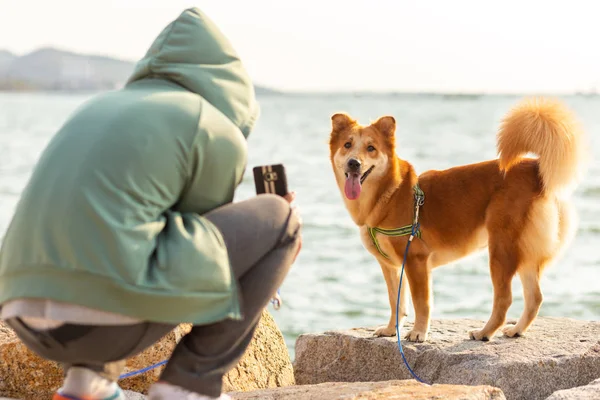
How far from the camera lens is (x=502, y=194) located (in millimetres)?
4523

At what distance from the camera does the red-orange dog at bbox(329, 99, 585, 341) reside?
4445mm

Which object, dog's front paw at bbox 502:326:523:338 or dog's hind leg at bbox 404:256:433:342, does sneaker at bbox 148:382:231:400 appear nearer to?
dog's hind leg at bbox 404:256:433:342

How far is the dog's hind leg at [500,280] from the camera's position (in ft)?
14.6

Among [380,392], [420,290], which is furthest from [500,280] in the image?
[380,392]

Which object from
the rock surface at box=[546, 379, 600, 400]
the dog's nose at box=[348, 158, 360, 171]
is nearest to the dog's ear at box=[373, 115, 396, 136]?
the dog's nose at box=[348, 158, 360, 171]

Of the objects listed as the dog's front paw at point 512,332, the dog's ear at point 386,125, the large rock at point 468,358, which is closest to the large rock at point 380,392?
the large rock at point 468,358

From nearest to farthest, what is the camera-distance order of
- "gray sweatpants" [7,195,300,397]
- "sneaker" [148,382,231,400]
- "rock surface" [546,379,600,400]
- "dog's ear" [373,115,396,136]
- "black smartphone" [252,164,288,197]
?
"gray sweatpants" [7,195,300,397]
"sneaker" [148,382,231,400]
"black smartphone" [252,164,288,197]
"rock surface" [546,379,600,400]
"dog's ear" [373,115,396,136]

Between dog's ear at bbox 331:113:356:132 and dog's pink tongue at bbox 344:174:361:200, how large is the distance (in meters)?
0.35

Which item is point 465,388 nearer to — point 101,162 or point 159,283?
point 159,283

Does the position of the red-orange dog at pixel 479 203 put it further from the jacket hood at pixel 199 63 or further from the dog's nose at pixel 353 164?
the jacket hood at pixel 199 63

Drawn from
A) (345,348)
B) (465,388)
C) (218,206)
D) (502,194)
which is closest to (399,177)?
(502,194)

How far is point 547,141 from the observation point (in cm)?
443

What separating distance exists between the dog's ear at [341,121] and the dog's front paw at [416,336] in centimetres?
133

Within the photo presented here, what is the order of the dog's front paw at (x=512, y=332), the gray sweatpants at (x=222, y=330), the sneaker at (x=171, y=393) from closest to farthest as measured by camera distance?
the gray sweatpants at (x=222, y=330)
the sneaker at (x=171, y=393)
the dog's front paw at (x=512, y=332)
